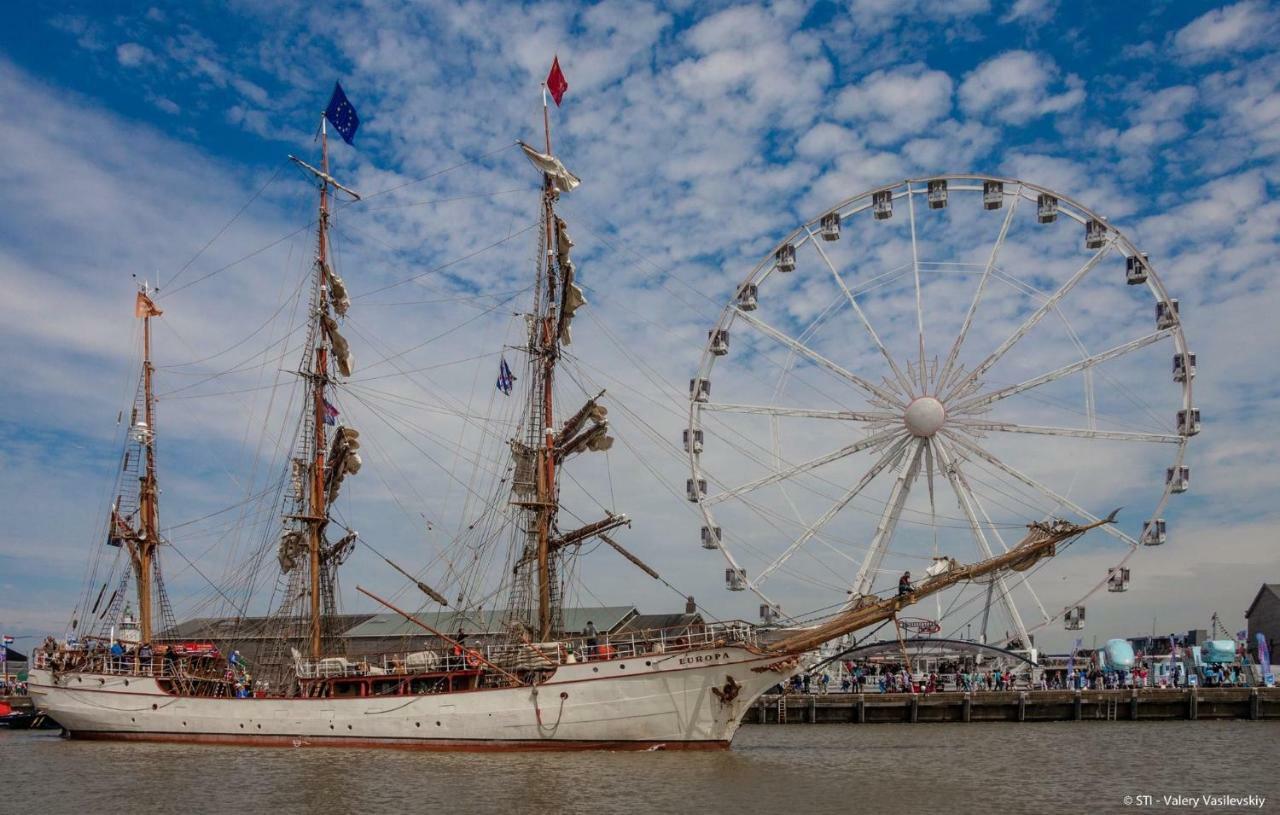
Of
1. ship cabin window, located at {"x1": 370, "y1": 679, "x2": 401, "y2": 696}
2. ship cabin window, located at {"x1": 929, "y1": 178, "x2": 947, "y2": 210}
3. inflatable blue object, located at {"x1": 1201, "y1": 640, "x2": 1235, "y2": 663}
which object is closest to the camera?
ship cabin window, located at {"x1": 370, "y1": 679, "x2": 401, "y2": 696}

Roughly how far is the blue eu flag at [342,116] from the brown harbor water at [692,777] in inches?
951

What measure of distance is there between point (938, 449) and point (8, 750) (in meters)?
37.5

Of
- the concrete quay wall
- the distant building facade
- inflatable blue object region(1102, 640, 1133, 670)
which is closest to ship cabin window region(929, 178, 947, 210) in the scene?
the concrete quay wall

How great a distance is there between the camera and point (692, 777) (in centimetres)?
2872

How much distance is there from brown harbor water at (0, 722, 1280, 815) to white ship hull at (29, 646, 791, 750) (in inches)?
36.1

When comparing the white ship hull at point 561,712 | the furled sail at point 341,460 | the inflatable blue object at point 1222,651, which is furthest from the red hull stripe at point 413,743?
the inflatable blue object at point 1222,651

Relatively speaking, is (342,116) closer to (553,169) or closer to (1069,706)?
(553,169)

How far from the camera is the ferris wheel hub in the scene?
4541 cm

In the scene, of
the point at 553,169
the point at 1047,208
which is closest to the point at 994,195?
the point at 1047,208

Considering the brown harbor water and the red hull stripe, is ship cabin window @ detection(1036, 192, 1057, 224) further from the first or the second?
the red hull stripe

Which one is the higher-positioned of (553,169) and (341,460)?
(553,169)

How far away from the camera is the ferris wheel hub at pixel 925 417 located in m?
45.4

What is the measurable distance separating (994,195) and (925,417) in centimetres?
1102

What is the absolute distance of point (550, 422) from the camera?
1746 inches
